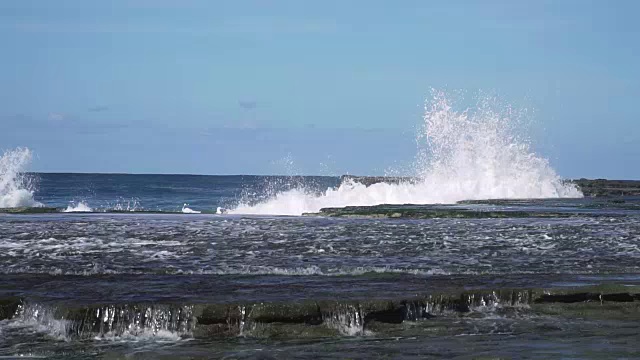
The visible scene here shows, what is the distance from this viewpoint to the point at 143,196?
90438 mm

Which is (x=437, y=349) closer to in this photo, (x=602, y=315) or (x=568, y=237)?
(x=602, y=315)

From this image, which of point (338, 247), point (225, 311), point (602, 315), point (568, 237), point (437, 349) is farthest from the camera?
point (568, 237)

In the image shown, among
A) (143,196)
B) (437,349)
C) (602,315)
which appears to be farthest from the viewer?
(143,196)

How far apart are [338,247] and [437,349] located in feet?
39.0

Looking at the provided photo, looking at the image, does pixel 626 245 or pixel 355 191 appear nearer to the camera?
pixel 626 245

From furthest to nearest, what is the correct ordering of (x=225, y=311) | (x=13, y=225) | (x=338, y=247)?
(x=13, y=225) < (x=338, y=247) < (x=225, y=311)

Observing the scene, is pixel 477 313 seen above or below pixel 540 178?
below

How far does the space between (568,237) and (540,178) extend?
39.2 metres

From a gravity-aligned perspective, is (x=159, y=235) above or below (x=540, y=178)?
below

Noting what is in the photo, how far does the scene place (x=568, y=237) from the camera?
26.7m

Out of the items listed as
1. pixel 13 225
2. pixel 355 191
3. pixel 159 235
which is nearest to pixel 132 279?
pixel 159 235

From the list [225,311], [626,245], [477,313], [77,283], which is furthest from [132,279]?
[626,245]

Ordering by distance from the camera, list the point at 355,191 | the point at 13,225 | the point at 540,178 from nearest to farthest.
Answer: the point at 13,225 → the point at 355,191 → the point at 540,178

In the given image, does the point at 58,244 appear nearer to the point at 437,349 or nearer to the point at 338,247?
the point at 338,247
